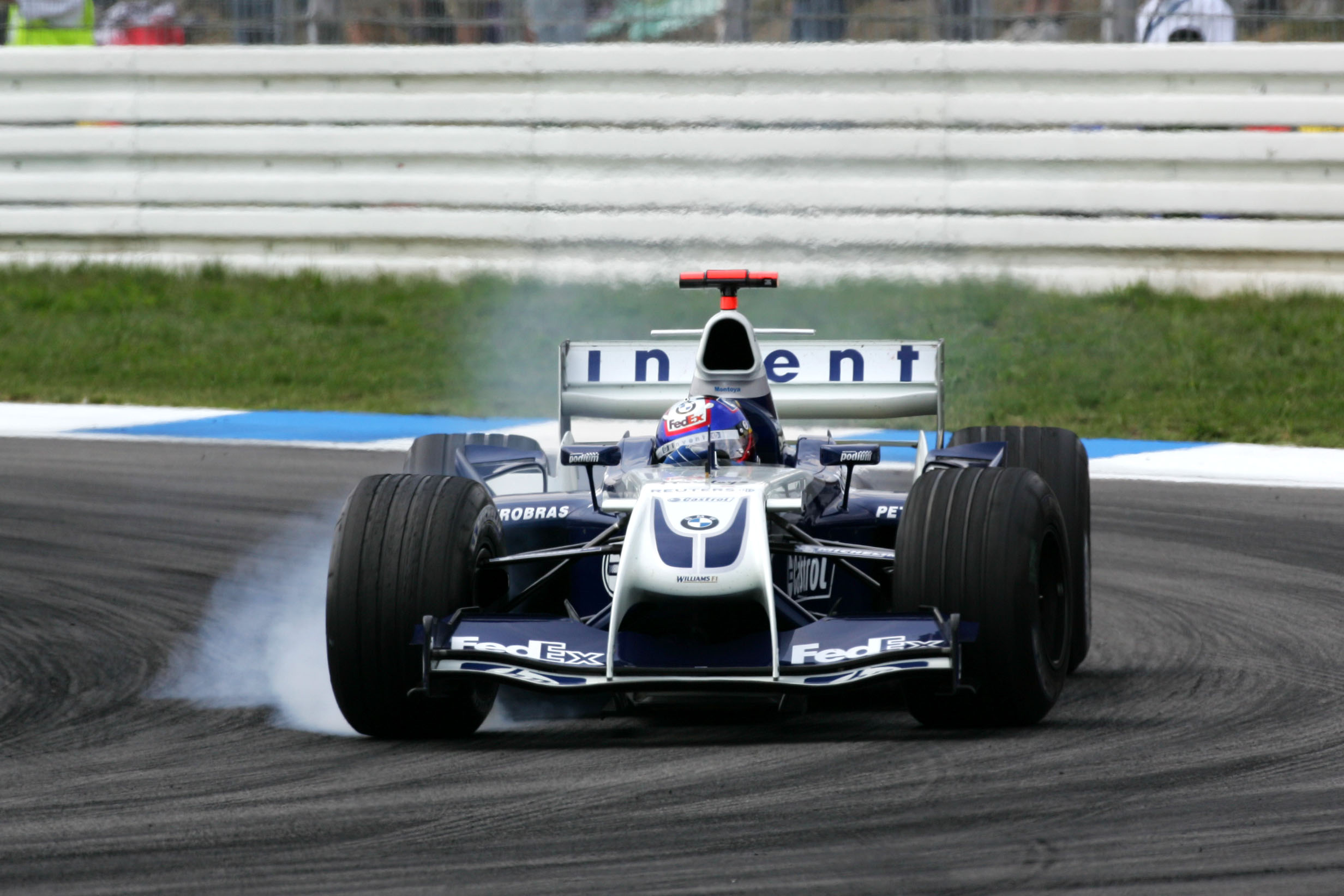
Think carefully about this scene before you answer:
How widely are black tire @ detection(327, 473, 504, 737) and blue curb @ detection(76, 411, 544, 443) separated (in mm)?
6520

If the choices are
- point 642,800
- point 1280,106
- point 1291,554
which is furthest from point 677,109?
point 642,800

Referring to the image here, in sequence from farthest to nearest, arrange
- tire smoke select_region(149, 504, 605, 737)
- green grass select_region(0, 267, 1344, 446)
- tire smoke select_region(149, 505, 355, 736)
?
green grass select_region(0, 267, 1344, 446), tire smoke select_region(149, 505, 355, 736), tire smoke select_region(149, 504, 605, 737)

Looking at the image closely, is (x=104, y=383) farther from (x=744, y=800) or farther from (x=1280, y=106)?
(x=744, y=800)

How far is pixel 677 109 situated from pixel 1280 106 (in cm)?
398

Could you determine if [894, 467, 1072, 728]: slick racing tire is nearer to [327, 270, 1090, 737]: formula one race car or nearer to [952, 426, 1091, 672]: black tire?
[327, 270, 1090, 737]: formula one race car

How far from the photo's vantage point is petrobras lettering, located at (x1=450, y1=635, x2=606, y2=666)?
5391mm

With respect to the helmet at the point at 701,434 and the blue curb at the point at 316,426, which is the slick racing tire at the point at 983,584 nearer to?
the helmet at the point at 701,434

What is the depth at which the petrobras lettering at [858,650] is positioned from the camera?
530cm

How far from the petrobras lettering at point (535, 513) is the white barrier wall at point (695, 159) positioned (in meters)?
7.67

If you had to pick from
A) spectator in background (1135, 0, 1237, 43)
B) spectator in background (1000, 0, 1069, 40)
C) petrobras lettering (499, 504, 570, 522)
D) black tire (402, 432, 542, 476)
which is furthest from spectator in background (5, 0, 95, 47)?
petrobras lettering (499, 504, 570, 522)

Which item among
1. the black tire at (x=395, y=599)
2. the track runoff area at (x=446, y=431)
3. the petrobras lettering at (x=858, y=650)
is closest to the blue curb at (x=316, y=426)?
the track runoff area at (x=446, y=431)

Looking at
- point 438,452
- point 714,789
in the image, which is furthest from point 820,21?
point 714,789

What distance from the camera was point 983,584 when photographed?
215 inches

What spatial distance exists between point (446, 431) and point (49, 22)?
21.0 feet
